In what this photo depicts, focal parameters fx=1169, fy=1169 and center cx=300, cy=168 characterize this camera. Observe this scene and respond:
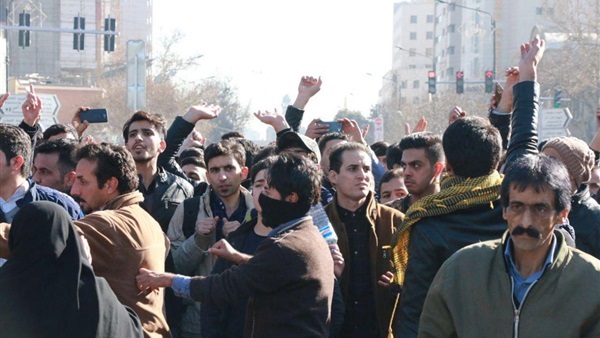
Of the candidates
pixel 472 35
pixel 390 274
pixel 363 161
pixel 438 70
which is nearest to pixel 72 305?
pixel 390 274

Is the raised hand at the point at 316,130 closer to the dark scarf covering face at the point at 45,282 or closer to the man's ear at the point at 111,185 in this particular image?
the man's ear at the point at 111,185

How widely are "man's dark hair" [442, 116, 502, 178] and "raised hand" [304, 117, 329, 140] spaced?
13.3 feet

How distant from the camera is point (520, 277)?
4656 mm

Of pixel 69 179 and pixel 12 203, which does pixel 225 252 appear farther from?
pixel 69 179

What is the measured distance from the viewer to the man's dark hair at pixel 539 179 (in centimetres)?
468

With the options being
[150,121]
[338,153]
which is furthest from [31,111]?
[338,153]

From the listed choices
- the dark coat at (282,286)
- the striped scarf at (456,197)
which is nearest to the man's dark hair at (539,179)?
the striped scarf at (456,197)

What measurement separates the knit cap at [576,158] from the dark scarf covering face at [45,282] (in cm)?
314

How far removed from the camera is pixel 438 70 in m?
134

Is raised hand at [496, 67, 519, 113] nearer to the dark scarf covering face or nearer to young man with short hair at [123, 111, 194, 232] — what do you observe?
young man with short hair at [123, 111, 194, 232]

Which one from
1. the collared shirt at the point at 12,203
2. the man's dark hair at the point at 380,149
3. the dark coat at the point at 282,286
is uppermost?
the man's dark hair at the point at 380,149

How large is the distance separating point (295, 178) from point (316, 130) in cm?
397

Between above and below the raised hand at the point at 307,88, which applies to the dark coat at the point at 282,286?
below

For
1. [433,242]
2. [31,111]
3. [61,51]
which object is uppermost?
[61,51]
